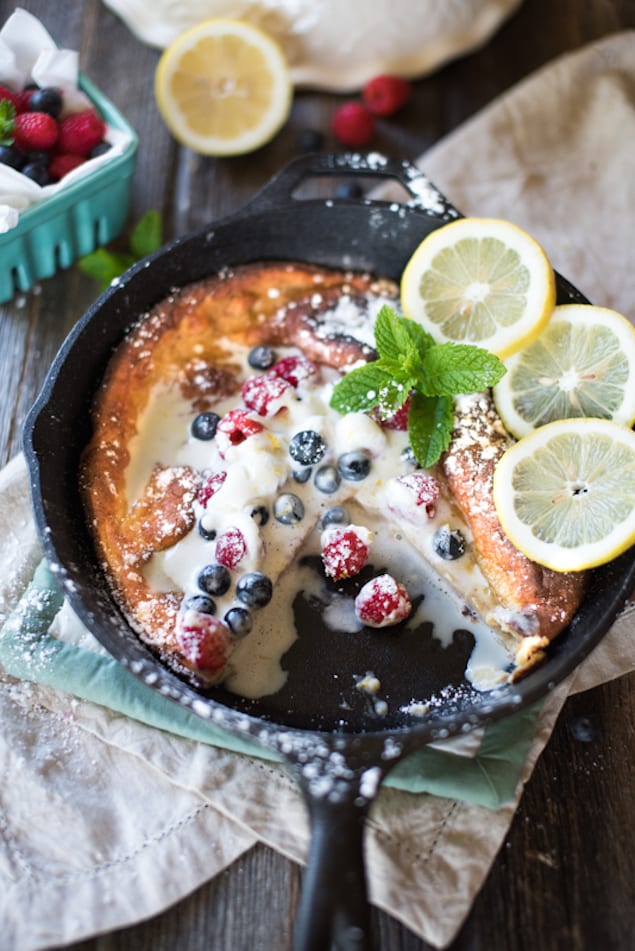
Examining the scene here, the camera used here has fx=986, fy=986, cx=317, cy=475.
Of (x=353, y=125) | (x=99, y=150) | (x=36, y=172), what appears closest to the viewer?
(x=36, y=172)

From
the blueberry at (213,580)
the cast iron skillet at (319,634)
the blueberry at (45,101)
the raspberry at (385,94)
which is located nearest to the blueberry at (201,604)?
the blueberry at (213,580)

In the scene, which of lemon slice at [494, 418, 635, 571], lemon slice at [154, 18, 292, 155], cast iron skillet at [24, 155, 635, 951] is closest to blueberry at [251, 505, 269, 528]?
cast iron skillet at [24, 155, 635, 951]

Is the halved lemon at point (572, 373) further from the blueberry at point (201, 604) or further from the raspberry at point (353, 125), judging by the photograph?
the raspberry at point (353, 125)

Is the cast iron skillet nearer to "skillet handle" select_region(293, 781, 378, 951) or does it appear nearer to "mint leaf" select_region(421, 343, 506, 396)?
"skillet handle" select_region(293, 781, 378, 951)

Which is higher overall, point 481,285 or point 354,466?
point 481,285

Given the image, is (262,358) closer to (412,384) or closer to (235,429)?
(235,429)

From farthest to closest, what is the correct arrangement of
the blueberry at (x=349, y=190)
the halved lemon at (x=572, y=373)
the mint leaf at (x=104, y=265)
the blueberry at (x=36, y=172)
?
the blueberry at (x=349, y=190)
the mint leaf at (x=104, y=265)
the blueberry at (x=36, y=172)
the halved lemon at (x=572, y=373)

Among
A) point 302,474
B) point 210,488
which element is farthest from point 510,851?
point 210,488
